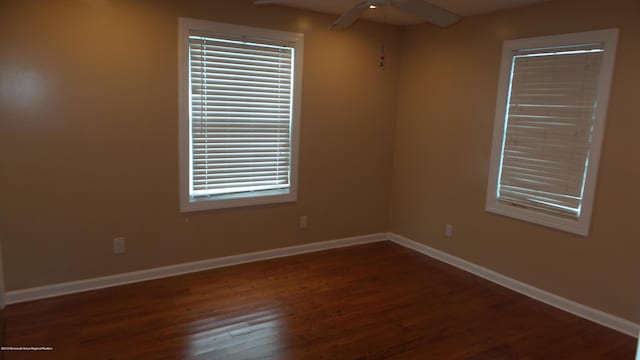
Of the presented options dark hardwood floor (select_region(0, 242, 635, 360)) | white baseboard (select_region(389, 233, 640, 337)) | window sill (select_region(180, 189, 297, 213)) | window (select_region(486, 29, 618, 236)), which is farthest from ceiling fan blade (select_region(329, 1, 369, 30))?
white baseboard (select_region(389, 233, 640, 337))

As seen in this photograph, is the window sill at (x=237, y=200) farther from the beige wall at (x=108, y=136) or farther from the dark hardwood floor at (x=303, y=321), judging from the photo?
the dark hardwood floor at (x=303, y=321)

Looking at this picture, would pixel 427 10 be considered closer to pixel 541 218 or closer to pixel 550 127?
pixel 550 127

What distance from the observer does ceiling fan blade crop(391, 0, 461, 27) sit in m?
2.45

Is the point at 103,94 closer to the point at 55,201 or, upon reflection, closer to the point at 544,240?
the point at 55,201

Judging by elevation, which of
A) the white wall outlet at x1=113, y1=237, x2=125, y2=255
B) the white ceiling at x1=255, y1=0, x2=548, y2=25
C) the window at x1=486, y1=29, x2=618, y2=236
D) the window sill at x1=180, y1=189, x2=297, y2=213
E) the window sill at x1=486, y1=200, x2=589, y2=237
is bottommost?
the white wall outlet at x1=113, y1=237, x2=125, y2=255

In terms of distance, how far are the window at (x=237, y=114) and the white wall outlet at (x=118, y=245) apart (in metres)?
0.55

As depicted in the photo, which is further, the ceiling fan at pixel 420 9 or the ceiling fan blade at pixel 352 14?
the ceiling fan blade at pixel 352 14

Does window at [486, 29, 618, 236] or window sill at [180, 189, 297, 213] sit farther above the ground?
window at [486, 29, 618, 236]

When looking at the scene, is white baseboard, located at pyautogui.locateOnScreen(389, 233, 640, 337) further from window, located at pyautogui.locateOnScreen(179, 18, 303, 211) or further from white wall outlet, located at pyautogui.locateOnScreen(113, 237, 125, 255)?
white wall outlet, located at pyautogui.locateOnScreen(113, 237, 125, 255)

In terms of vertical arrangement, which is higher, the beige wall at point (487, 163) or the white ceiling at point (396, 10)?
the white ceiling at point (396, 10)

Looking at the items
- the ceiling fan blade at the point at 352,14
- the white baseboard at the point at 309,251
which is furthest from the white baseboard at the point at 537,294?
the ceiling fan blade at the point at 352,14

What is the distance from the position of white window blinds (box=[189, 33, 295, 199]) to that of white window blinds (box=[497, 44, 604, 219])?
6.68ft

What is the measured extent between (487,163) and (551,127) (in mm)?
660

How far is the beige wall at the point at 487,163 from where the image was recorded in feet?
10.0
